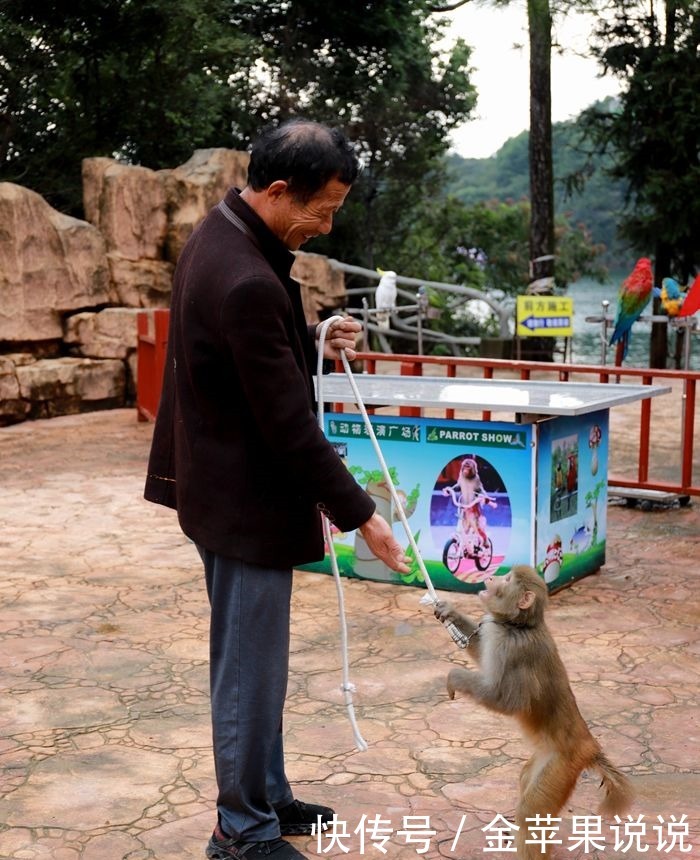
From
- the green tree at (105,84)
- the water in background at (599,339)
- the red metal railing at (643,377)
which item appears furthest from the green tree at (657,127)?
the red metal railing at (643,377)

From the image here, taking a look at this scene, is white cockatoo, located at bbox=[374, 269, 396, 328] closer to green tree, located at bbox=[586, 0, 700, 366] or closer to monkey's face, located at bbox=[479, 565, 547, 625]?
green tree, located at bbox=[586, 0, 700, 366]

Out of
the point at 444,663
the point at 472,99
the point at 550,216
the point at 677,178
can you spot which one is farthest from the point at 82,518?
the point at 472,99

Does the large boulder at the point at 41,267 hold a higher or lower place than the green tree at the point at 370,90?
lower

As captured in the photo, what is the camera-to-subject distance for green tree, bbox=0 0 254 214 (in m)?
12.6

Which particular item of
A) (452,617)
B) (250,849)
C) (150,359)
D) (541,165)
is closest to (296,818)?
(250,849)

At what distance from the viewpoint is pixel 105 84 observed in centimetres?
1354

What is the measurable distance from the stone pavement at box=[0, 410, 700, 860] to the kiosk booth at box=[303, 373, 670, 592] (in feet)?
0.58

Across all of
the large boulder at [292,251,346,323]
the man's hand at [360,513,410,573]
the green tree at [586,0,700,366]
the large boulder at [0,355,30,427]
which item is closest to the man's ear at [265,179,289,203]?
the man's hand at [360,513,410,573]

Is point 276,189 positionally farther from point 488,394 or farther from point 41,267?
point 41,267

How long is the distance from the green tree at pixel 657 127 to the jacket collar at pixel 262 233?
12.5m

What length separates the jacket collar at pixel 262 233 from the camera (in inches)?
100

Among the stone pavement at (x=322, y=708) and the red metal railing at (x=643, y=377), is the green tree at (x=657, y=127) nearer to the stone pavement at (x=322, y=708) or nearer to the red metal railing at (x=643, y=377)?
the red metal railing at (x=643, y=377)

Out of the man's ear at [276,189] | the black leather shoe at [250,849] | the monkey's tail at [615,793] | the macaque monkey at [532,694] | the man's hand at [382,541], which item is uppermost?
the man's ear at [276,189]

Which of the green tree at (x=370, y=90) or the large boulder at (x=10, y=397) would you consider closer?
the large boulder at (x=10, y=397)
